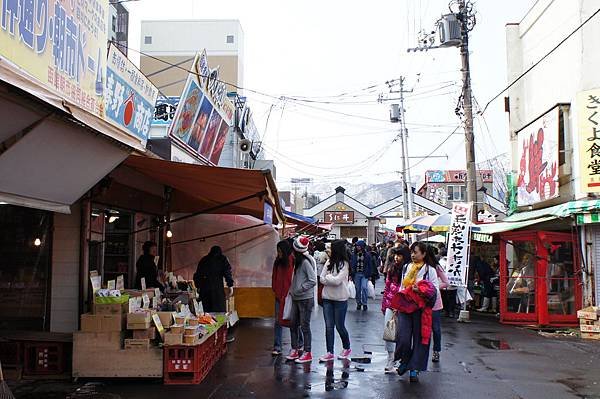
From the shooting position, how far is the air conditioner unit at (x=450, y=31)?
1705 cm

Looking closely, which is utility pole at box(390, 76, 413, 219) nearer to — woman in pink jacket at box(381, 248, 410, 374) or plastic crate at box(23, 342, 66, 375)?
woman in pink jacket at box(381, 248, 410, 374)

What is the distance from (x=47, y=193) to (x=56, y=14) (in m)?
2.37

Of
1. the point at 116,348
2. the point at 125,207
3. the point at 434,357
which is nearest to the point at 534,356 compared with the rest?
the point at 434,357

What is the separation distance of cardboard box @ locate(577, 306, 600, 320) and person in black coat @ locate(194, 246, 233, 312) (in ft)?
24.5

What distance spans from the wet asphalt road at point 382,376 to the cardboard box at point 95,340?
0.48 metres

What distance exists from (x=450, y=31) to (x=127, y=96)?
1077 centimetres

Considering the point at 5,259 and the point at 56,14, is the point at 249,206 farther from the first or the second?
the point at 56,14

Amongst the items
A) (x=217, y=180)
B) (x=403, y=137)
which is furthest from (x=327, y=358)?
(x=403, y=137)

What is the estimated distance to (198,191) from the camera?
33.2 feet

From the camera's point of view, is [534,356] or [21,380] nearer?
[21,380]

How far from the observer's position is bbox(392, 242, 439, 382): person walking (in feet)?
23.9

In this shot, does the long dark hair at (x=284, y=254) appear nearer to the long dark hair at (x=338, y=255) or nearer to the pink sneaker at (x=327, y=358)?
the long dark hair at (x=338, y=255)

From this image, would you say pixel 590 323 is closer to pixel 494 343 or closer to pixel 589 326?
pixel 589 326

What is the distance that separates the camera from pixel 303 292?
8.47m
